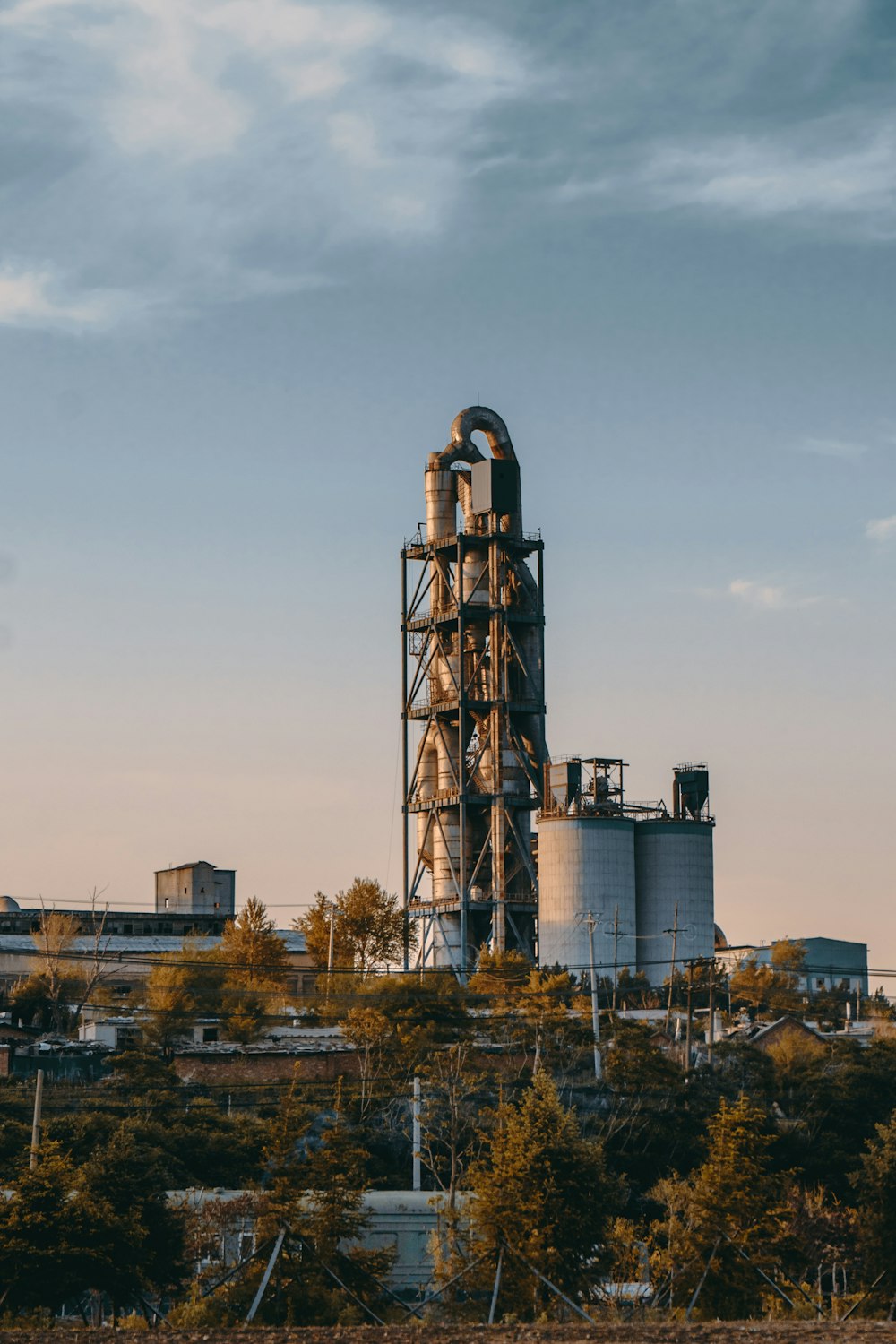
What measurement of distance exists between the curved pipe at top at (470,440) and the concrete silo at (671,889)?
2847 cm

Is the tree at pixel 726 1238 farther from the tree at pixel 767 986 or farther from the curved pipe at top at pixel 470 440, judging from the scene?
the curved pipe at top at pixel 470 440

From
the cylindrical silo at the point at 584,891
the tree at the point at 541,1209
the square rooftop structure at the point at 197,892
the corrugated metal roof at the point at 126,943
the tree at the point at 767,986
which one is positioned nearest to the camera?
the tree at the point at 541,1209

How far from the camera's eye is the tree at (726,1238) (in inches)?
1948

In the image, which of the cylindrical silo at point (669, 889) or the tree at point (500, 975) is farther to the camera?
the cylindrical silo at point (669, 889)

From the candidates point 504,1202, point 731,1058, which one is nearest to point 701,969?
point 731,1058

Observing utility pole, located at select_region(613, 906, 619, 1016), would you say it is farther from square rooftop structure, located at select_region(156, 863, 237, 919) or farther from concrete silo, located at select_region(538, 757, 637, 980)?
square rooftop structure, located at select_region(156, 863, 237, 919)

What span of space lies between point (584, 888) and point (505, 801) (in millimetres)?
9230

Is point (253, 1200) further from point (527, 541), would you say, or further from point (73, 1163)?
point (527, 541)

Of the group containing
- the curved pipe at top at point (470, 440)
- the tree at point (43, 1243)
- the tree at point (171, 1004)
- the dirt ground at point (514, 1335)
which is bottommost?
the dirt ground at point (514, 1335)

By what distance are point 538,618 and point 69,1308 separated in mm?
70566

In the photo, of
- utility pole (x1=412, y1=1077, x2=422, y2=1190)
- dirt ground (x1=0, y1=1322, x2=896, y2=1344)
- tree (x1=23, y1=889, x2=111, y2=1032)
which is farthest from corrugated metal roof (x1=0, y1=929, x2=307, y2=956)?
dirt ground (x1=0, y1=1322, x2=896, y2=1344)

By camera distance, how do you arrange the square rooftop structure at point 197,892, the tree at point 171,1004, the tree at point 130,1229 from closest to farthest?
the tree at point 130,1229 < the tree at point 171,1004 < the square rooftop structure at point 197,892

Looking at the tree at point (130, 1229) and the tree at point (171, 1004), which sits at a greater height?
the tree at point (171, 1004)

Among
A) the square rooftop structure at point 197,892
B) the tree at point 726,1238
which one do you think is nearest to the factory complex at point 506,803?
the square rooftop structure at point 197,892
